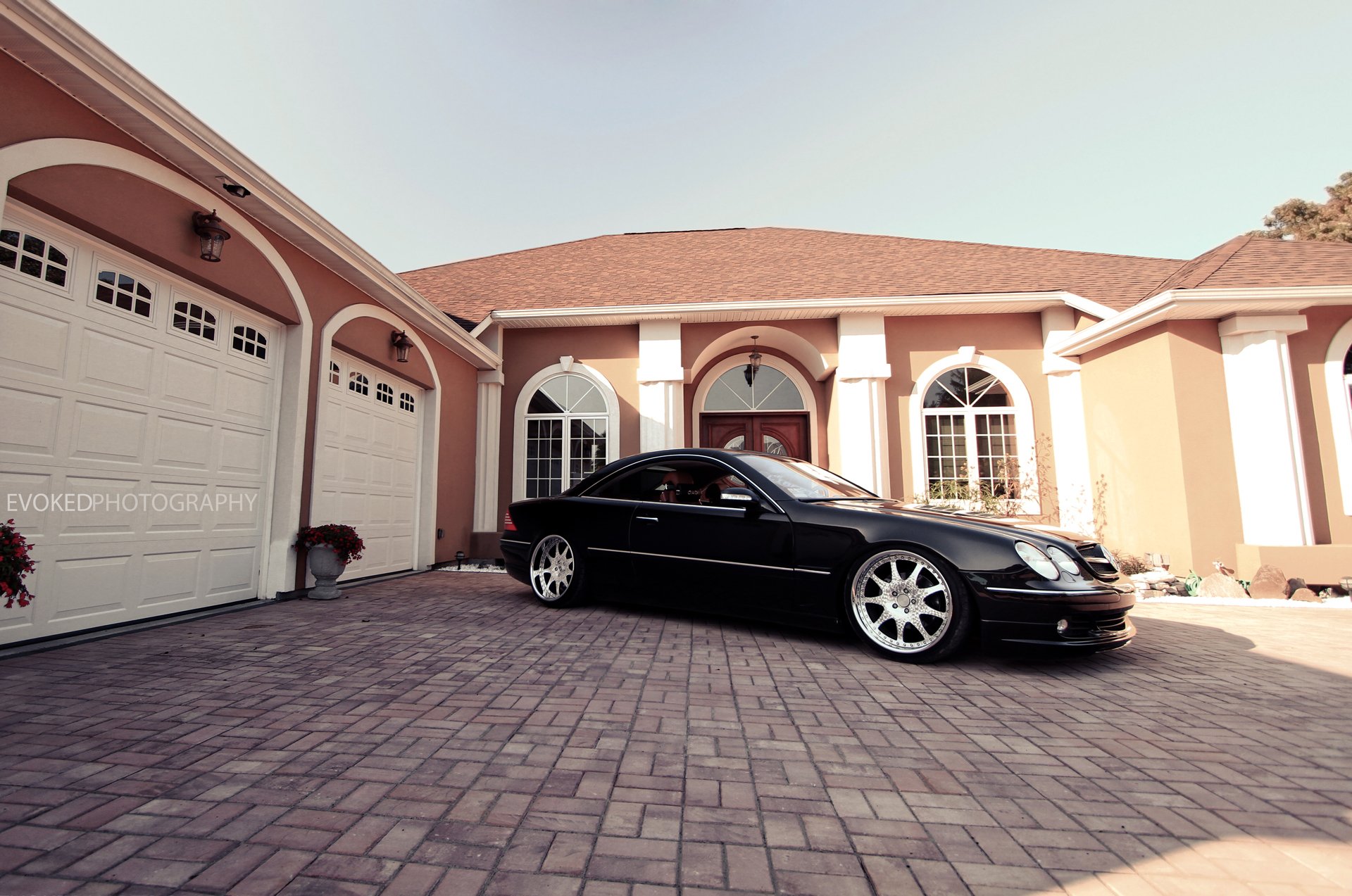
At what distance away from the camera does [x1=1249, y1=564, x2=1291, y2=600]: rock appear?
661cm

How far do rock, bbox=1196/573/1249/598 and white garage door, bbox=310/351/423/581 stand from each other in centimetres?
1015

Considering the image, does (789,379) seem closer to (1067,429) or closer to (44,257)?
(1067,429)

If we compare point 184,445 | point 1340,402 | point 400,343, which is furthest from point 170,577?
point 1340,402

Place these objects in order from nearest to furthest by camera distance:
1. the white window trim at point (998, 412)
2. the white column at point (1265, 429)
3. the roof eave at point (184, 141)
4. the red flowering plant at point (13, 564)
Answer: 1. the red flowering plant at point (13, 564)
2. the roof eave at point (184, 141)
3. the white column at point (1265, 429)
4. the white window trim at point (998, 412)

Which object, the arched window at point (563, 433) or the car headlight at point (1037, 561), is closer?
the car headlight at point (1037, 561)

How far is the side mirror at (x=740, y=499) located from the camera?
13.3ft

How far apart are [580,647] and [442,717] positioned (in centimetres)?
132

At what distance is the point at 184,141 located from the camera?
4188mm

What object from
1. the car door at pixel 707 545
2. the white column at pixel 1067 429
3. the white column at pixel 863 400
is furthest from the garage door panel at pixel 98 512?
the white column at pixel 1067 429

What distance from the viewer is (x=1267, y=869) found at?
1430 millimetres

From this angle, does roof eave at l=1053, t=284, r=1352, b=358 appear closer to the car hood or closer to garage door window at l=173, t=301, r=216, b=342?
the car hood

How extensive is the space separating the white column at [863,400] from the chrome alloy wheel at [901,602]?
599cm

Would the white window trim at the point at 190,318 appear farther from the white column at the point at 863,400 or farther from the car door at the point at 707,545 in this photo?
the white column at the point at 863,400

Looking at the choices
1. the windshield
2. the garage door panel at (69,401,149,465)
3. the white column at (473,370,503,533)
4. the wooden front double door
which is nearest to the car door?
the windshield
